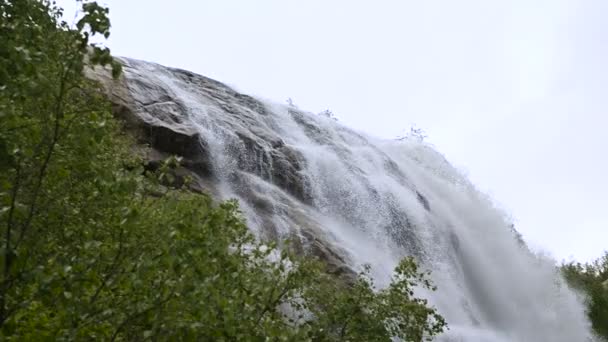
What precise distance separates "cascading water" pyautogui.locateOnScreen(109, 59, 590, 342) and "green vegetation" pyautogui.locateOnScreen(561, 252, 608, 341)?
0.74 meters

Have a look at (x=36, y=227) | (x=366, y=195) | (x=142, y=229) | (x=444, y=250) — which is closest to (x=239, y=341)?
(x=142, y=229)

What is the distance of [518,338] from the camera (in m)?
29.8

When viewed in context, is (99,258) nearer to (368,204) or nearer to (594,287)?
(368,204)

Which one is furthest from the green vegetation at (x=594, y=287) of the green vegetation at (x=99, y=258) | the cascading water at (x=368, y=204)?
the green vegetation at (x=99, y=258)

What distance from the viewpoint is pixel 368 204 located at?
26891mm

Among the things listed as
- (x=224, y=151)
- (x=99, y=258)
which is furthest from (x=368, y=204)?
(x=99, y=258)

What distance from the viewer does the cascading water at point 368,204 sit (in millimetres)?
22969

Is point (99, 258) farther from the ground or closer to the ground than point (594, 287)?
closer to the ground

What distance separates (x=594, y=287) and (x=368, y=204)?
22249 millimetres

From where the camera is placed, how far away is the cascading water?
2297cm

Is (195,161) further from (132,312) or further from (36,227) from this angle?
(132,312)

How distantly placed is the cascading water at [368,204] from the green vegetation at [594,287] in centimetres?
74

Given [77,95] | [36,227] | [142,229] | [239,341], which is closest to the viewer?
[239,341]

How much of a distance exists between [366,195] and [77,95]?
14293 millimetres
